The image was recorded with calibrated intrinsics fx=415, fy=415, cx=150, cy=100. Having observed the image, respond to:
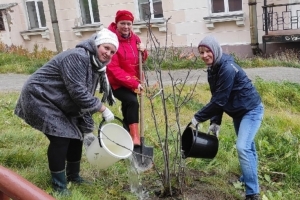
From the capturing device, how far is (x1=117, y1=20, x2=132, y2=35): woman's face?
385cm

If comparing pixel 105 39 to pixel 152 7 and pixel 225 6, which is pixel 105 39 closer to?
pixel 225 6

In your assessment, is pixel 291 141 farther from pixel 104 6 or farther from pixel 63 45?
pixel 63 45

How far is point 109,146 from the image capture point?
3336 millimetres

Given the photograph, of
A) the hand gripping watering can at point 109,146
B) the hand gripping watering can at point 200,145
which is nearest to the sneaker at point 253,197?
the hand gripping watering can at point 200,145

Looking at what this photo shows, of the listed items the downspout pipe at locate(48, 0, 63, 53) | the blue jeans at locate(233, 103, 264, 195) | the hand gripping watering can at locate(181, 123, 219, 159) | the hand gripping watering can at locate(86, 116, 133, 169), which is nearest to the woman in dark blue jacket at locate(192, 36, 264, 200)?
the blue jeans at locate(233, 103, 264, 195)

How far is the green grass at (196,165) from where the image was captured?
334 cm

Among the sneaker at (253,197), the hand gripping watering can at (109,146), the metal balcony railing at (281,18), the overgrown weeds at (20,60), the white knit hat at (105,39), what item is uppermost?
the white knit hat at (105,39)

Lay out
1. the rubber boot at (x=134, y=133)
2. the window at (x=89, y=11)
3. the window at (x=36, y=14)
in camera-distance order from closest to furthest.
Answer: the rubber boot at (x=134, y=133) < the window at (x=89, y=11) < the window at (x=36, y=14)

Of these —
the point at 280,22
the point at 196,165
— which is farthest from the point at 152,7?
the point at 196,165

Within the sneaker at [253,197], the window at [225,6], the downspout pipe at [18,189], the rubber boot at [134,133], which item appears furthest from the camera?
the window at [225,6]

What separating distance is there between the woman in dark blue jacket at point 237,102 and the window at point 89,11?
31.2 feet

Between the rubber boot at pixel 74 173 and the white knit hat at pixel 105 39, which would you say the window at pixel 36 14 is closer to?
the rubber boot at pixel 74 173

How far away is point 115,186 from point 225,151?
1376mm

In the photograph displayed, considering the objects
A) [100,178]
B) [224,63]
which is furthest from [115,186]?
[224,63]
